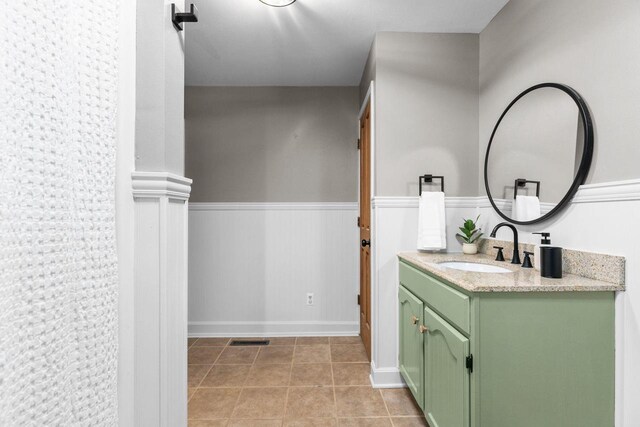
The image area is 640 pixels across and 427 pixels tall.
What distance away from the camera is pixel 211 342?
303 centimetres

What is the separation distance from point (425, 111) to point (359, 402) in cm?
191

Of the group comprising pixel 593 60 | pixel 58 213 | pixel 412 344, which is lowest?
pixel 412 344

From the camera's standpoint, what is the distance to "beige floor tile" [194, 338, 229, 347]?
2.96m

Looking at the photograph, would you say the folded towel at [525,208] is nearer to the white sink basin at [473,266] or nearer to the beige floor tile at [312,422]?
the white sink basin at [473,266]

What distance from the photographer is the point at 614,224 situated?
4.14 feet

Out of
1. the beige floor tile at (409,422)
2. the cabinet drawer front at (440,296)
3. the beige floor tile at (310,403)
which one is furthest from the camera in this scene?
the beige floor tile at (310,403)

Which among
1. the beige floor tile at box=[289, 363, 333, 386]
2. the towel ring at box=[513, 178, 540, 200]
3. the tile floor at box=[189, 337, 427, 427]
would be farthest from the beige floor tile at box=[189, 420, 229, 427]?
the towel ring at box=[513, 178, 540, 200]

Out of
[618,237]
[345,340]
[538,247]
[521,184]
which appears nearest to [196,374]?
[345,340]

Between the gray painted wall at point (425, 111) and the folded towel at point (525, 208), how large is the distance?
0.48 m

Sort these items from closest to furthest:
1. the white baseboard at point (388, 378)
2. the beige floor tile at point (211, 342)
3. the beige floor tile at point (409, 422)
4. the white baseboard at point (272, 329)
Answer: the beige floor tile at point (409, 422), the white baseboard at point (388, 378), the beige floor tile at point (211, 342), the white baseboard at point (272, 329)

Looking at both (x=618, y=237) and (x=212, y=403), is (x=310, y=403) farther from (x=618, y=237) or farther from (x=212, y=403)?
(x=618, y=237)

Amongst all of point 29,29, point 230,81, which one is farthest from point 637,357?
point 230,81

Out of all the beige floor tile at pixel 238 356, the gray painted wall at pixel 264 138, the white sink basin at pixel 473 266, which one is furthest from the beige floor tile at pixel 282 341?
the white sink basin at pixel 473 266

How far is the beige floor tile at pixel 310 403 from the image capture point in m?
1.94
